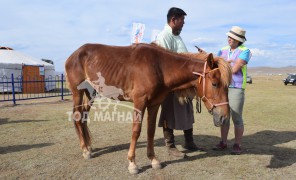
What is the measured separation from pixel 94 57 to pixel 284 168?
11.7ft

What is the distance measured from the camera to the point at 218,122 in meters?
Answer: 3.73

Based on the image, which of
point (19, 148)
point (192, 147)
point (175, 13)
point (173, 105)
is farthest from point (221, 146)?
point (19, 148)

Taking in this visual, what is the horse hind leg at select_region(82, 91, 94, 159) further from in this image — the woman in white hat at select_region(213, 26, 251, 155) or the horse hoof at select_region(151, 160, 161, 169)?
the woman in white hat at select_region(213, 26, 251, 155)

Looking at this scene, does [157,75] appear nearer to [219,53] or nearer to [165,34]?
[165,34]

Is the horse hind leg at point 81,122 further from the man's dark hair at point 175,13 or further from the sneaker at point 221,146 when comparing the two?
the sneaker at point 221,146

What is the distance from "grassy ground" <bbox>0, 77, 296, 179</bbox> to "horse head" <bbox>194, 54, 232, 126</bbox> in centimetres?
97

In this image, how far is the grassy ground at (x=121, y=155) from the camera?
13.2 ft

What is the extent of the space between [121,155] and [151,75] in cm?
171

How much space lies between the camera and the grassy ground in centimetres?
402

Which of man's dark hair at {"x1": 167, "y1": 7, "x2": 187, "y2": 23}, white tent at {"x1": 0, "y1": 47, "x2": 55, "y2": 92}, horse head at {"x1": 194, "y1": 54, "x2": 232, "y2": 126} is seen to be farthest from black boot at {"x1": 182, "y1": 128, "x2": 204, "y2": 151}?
white tent at {"x1": 0, "y1": 47, "x2": 55, "y2": 92}

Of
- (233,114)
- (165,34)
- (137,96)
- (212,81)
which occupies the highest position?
(165,34)

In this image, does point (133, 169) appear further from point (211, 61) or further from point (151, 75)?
point (211, 61)

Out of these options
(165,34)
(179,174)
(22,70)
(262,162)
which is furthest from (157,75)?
(22,70)

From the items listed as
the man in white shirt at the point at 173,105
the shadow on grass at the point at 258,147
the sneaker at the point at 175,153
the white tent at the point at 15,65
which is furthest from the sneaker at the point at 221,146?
the white tent at the point at 15,65
